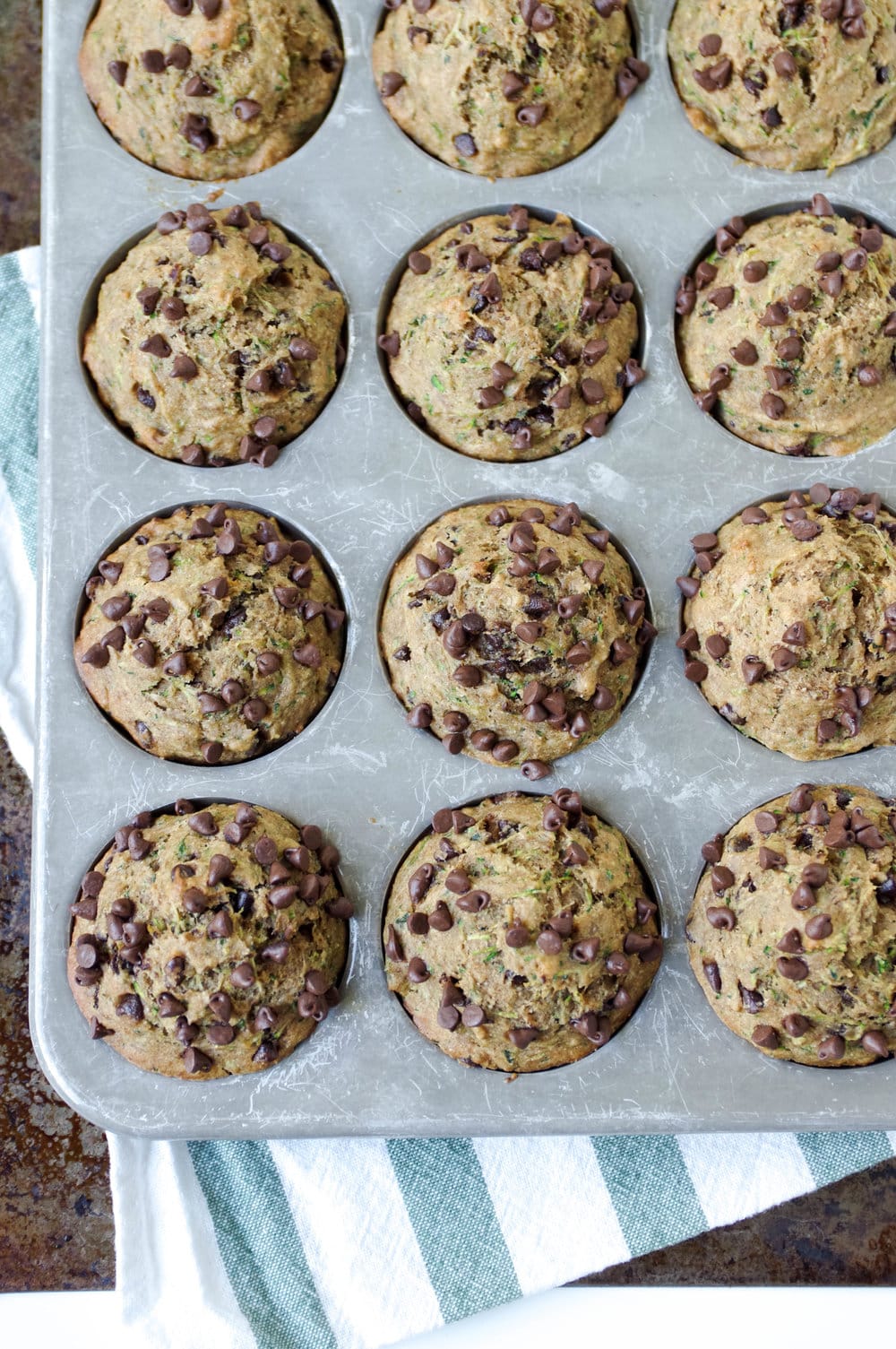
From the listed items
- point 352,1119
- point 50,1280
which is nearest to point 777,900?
point 352,1119

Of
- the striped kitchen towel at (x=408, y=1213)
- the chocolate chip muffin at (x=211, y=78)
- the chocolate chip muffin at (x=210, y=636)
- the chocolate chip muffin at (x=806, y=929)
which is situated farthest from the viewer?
the striped kitchen towel at (x=408, y=1213)

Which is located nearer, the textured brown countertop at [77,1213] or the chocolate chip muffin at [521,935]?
the chocolate chip muffin at [521,935]

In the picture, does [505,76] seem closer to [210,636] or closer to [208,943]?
[210,636]

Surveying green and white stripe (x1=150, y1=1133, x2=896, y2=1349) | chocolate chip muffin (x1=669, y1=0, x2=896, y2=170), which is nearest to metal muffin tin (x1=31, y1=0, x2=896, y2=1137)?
chocolate chip muffin (x1=669, y1=0, x2=896, y2=170)

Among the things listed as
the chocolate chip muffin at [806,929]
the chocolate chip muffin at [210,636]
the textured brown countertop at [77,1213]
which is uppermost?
the chocolate chip muffin at [210,636]

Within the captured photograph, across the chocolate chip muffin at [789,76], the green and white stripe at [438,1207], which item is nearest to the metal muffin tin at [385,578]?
the chocolate chip muffin at [789,76]

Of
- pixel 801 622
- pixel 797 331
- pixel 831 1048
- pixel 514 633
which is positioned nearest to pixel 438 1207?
pixel 831 1048

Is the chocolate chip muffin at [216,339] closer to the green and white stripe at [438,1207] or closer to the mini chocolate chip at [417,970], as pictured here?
the mini chocolate chip at [417,970]

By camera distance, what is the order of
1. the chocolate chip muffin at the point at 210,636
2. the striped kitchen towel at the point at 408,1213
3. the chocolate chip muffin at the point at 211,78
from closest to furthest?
1. the chocolate chip muffin at the point at 210,636
2. the chocolate chip muffin at the point at 211,78
3. the striped kitchen towel at the point at 408,1213
